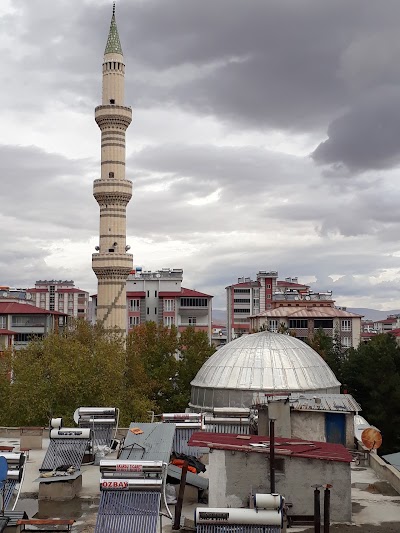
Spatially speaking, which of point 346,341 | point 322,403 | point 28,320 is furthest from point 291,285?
point 322,403

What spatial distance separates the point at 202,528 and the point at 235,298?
116 metres

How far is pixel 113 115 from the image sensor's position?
204 feet

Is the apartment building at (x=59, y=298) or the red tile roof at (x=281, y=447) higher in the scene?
the apartment building at (x=59, y=298)

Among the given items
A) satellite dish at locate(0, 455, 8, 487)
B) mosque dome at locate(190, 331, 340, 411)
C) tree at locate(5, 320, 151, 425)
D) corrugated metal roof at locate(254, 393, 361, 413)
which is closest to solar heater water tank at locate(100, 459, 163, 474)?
satellite dish at locate(0, 455, 8, 487)

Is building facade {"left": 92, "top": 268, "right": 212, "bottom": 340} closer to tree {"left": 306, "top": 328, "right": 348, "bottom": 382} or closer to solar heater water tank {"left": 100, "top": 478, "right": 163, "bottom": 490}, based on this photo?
tree {"left": 306, "top": 328, "right": 348, "bottom": 382}

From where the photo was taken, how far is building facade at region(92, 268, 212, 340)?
99.4 meters

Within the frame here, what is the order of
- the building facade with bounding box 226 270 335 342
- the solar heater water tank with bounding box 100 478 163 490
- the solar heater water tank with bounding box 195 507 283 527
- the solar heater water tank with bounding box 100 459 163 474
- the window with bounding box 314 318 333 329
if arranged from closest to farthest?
A: 1. the solar heater water tank with bounding box 195 507 283 527
2. the solar heater water tank with bounding box 100 478 163 490
3. the solar heater water tank with bounding box 100 459 163 474
4. the window with bounding box 314 318 333 329
5. the building facade with bounding box 226 270 335 342

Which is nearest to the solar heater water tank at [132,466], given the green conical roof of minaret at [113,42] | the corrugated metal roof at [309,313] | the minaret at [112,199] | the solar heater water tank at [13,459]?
the solar heater water tank at [13,459]

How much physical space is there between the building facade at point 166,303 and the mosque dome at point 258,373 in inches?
2532

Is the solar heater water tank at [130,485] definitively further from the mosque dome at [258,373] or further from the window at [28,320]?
the window at [28,320]

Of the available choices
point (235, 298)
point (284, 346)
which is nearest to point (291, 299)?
point (235, 298)

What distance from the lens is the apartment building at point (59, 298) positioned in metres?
157

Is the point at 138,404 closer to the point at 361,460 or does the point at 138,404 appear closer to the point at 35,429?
the point at 35,429

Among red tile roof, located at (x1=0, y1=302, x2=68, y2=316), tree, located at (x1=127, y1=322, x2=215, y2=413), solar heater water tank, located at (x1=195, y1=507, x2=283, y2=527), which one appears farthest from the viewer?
red tile roof, located at (x1=0, y1=302, x2=68, y2=316)
